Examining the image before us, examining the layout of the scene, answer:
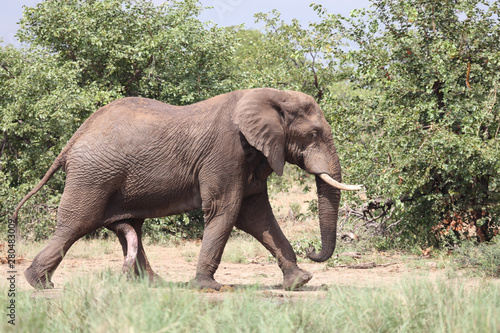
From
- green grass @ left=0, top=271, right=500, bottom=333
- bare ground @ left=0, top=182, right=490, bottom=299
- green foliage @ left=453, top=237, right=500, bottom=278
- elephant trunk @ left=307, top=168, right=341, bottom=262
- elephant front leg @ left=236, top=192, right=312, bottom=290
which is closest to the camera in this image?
green grass @ left=0, top=271, right=500, bottom=333

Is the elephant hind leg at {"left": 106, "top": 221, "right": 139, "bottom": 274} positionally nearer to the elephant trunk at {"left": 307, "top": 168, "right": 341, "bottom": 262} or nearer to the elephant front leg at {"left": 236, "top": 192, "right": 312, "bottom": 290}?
the elephant front leg at {"left": 236, "top": 192, "right": 312, "bottom": 290}

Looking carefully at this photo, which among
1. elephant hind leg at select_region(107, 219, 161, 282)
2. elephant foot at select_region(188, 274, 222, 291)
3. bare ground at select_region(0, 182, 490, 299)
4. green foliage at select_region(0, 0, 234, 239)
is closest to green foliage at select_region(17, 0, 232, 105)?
green foliage at select_region(0, 0, 234, 239)

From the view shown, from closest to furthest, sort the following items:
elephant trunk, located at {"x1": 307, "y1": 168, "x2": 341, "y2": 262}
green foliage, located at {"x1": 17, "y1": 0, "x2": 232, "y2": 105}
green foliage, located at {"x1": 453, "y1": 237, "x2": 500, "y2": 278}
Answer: elephant trunk, located at {"x1": 307, "y1": 168, "x2": 341, "y2": 262} < green foliage, located at {"x1": 453, "y1": 237, "x2": 500, "y2": 278} < green foliage, located at {"x1": 17, "y1": 0, "x2": 232, "y2": 105}

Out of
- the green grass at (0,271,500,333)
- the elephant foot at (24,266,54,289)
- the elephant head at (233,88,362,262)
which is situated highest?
the elephant head at (233,88,362,262)

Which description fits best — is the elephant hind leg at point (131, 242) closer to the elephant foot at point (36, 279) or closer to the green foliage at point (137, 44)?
the elephant foot at point (36, 279)

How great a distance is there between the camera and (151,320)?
4309 mm

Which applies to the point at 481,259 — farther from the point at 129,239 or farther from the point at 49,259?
the point at 49,259

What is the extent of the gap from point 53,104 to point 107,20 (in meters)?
2.41

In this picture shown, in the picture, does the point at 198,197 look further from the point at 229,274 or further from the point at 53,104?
the point at 53,104

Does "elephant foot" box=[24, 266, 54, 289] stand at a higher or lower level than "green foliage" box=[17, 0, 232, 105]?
lower

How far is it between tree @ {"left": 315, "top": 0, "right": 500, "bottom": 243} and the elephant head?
2786 mm

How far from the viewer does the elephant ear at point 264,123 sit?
689 centimetres

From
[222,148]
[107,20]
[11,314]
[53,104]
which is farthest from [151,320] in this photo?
[107,20]

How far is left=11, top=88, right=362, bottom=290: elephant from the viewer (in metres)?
6.96
